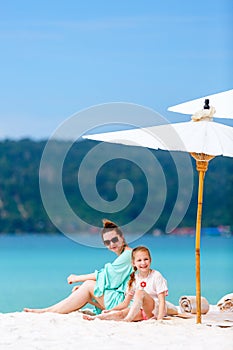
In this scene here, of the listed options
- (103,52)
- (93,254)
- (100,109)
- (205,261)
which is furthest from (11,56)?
(100,109)

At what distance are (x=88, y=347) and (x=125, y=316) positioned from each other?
751mm

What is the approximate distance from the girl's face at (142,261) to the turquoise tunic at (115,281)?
0.12 m

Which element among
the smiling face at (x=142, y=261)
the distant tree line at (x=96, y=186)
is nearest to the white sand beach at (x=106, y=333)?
the smiling face at (x=142, y=261)

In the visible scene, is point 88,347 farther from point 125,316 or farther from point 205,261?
point 205,261

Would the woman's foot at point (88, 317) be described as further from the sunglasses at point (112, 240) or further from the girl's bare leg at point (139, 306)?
the sunglasses at point (112, 240)

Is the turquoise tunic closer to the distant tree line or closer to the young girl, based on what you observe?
the young girl

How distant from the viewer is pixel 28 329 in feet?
13.6

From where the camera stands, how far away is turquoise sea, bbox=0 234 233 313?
39.2 feet

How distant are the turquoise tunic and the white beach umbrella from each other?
432 millimetres

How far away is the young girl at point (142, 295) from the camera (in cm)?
436

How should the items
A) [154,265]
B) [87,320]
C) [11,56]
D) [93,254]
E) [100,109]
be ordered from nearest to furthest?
[87,320] < [100,109] < [154,265] < [93,254] < [11,56]

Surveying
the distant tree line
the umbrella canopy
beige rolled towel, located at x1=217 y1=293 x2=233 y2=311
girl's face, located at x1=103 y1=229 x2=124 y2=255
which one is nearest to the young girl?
girl's face, located at x1=103 y1=229 x2=124 y2=255

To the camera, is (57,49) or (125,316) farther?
(57,49)

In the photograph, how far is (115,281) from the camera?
15.0 ft
